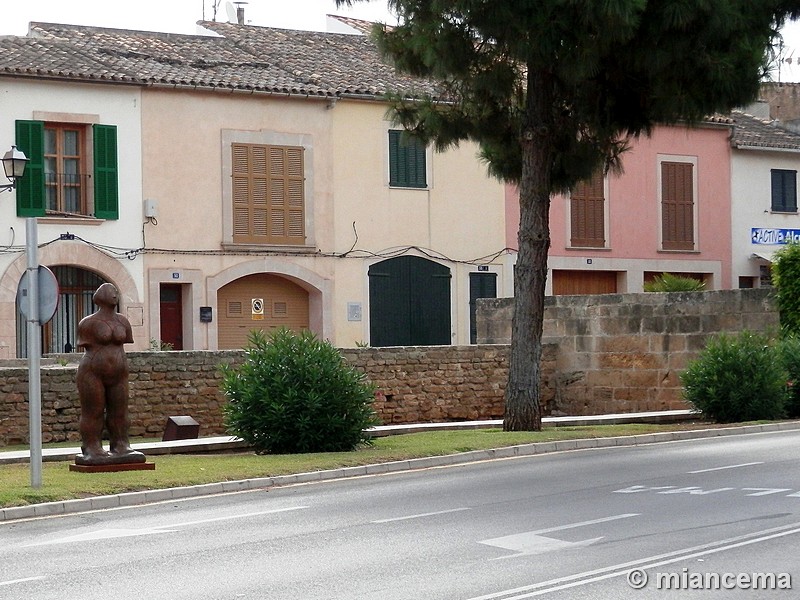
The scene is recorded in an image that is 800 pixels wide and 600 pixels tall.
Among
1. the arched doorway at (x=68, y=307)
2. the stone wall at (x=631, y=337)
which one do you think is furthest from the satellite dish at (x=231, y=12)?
the stone wall at (x=631, y=337)

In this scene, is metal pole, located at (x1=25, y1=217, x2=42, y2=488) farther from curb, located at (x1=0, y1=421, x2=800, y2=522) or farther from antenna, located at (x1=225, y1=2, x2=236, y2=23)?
antenna, located at (x1=225, y1=2, x2=236, y2=23)

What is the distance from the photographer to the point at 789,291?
2584 centimetres

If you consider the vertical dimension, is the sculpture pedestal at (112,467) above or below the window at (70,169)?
below

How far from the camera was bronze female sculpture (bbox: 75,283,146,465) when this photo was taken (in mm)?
15852

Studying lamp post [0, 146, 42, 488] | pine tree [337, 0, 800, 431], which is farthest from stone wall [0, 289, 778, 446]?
lamp post [0, 146, 42, 488]

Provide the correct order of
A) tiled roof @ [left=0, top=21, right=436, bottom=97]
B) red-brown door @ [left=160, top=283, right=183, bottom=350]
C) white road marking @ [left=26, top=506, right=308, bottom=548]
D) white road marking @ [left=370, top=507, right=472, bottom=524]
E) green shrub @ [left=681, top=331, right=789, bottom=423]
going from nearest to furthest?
white road marking @ [left=26, top=506, right=308, bottom=548]
white road marking @ [left=370, top=507, right=472, bottom=524]
green shrub @ [left=681, top=331, right=789, bottom=423]
tiled roof @ [left=0, top=21, right=436, bottom=97]
red-brown door @ [left=160, top=283, right=183, bottom=350]

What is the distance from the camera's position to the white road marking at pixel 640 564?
26.4 ft

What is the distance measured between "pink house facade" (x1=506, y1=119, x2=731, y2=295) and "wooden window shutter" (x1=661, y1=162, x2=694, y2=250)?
0.03 meters

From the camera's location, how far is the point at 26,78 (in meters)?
29.3

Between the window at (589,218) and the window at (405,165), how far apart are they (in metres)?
4.44

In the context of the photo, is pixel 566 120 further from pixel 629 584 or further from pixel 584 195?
pixel 584 195

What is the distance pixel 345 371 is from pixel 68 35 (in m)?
17.6

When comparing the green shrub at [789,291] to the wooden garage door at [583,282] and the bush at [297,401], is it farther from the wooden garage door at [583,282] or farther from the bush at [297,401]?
the bush at [297,401]

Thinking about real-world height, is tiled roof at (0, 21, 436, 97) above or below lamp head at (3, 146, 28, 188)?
above
